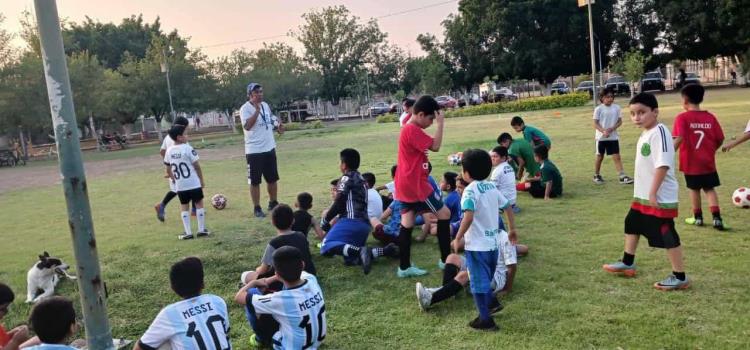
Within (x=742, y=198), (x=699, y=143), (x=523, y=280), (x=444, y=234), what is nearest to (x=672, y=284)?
(x=523, y=280)

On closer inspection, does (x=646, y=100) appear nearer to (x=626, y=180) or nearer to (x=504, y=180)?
(x=504, y=180)

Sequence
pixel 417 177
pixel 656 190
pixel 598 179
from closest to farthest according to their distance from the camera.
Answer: pixel 656 190 < pixel 417 177 < pixel 598 179

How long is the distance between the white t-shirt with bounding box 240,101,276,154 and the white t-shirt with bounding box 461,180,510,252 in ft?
17.1

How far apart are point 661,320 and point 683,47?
5212cm

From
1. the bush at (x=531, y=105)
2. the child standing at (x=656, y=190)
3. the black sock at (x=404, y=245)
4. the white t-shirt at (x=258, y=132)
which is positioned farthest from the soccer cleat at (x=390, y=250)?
the bush at (x=531, y=105)

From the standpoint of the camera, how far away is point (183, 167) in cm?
792

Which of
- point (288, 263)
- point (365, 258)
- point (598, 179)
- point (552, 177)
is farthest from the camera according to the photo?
point (598, 179)

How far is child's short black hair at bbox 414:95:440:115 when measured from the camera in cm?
527

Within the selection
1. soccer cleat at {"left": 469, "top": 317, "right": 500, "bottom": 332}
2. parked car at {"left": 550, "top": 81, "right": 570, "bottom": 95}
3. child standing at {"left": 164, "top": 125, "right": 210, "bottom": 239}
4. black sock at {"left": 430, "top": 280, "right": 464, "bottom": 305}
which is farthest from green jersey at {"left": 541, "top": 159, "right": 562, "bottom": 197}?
parked car at {"left": 550, "top": 81, "right": 570, "bottom": 95}

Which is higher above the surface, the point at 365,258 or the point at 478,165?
the point at 478,165

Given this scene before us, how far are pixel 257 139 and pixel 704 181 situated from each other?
6236mm

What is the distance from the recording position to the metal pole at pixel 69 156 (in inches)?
130

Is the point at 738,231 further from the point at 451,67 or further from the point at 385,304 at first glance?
the point at 451,67

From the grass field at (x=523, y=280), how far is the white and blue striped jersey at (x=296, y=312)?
0.52m
